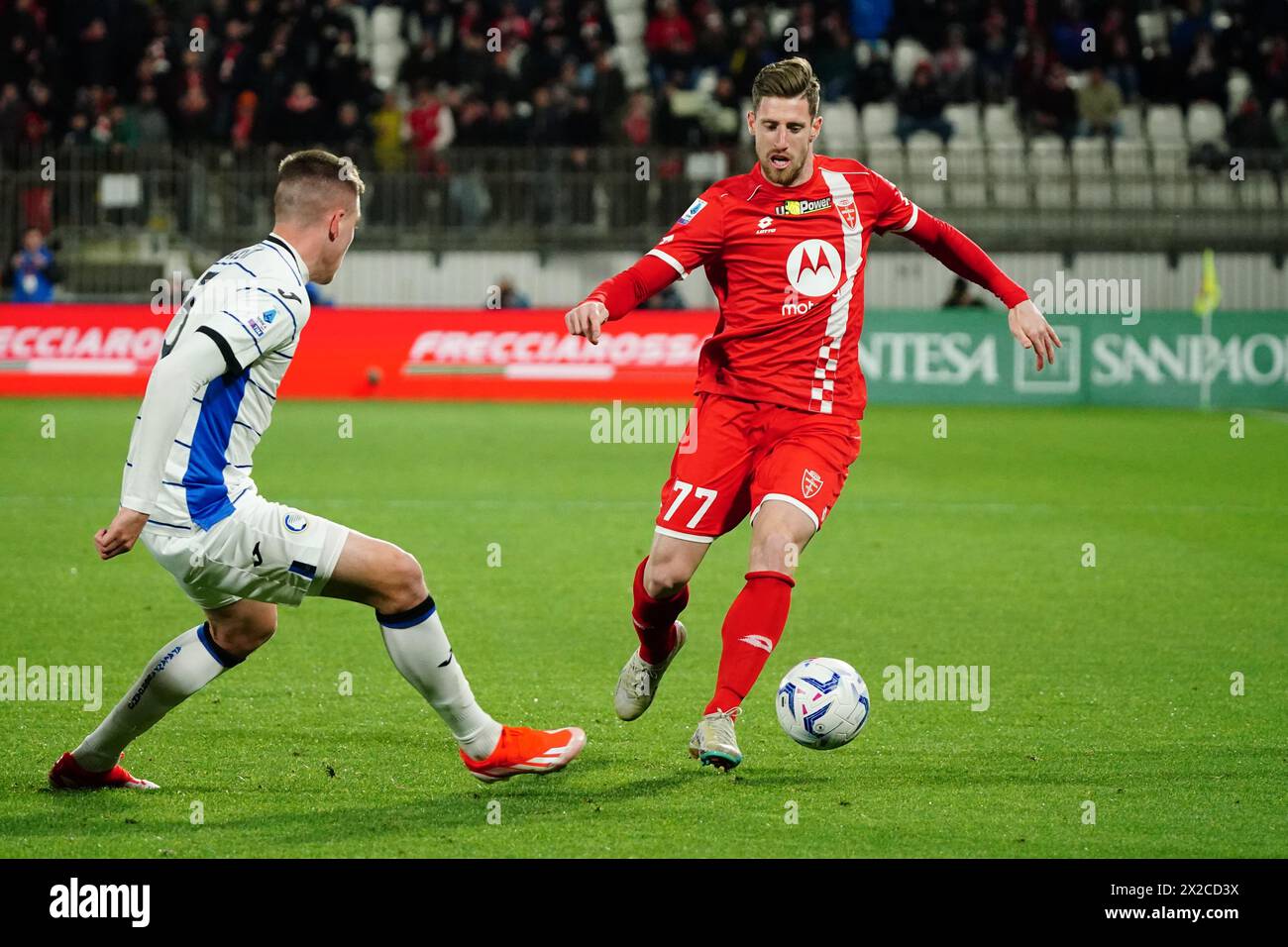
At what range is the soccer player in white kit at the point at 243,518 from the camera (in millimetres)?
4895

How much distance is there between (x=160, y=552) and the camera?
16.7 ft

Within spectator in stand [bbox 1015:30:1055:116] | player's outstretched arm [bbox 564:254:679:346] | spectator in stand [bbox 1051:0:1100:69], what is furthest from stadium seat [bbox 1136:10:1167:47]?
player's outstretched arm [bbox 564:254:679:346]

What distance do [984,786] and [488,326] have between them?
17629 millimetres

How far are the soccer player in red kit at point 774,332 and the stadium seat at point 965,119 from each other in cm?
2134

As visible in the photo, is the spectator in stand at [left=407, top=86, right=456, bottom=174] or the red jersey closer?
the red jersey

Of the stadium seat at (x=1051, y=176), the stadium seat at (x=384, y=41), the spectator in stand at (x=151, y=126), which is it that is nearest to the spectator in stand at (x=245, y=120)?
the spectator in stand at (x=151, y=126)

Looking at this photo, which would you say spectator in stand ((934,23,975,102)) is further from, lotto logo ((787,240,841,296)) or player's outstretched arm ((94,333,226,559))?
player's outstretched arm ((94,333,226,559))

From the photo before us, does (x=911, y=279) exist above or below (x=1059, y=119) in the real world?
below

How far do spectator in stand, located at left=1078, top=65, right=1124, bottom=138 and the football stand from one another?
22.7 meters

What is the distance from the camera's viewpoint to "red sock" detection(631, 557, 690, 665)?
6.45 meters

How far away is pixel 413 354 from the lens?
22828 mm

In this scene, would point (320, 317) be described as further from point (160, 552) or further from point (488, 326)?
point (160, 552)

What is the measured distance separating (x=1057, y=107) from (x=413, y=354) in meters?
10.9
